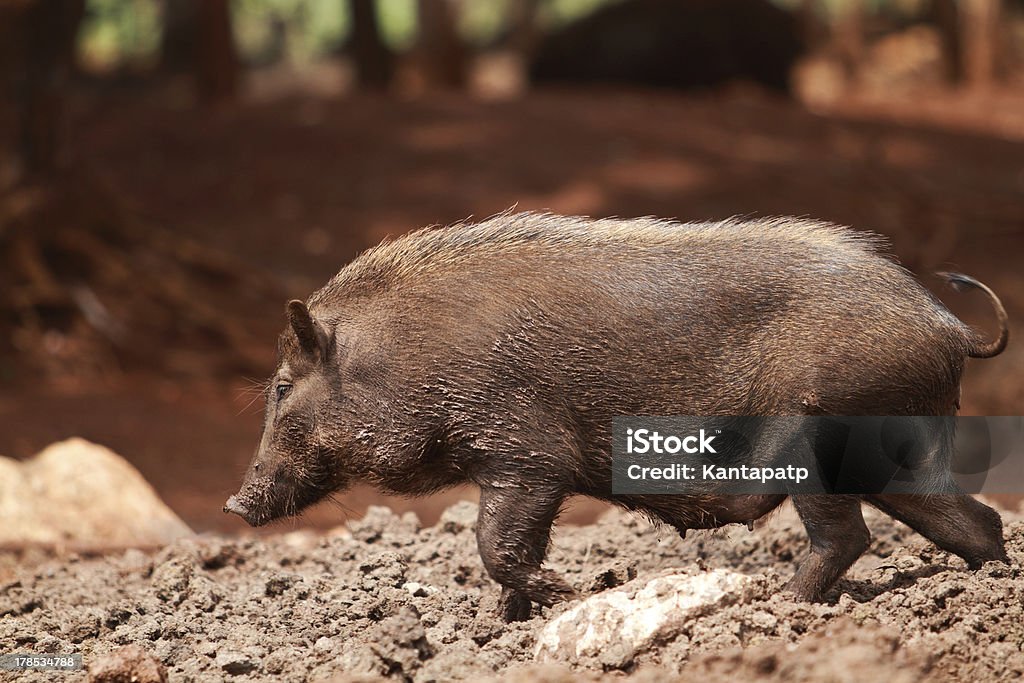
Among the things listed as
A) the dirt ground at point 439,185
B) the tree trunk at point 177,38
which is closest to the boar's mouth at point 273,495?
the dirt ground at point 439,185

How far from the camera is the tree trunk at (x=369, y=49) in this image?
16.8m

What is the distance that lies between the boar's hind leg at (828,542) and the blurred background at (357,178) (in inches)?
131

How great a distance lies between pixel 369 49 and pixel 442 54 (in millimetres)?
1022

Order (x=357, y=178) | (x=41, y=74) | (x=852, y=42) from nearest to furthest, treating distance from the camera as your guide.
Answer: (x=41, y=74) < (x=357, y=178) < (x=852, y=42)

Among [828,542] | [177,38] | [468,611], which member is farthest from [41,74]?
[177,38]

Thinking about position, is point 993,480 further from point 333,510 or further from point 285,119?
point 285,119

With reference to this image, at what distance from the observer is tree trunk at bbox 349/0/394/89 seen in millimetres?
16812

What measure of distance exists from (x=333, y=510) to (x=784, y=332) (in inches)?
180

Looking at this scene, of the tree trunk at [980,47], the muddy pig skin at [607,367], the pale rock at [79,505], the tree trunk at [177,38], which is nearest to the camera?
the muddy pig skin at [607,367]

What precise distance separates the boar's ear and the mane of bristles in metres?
0.28

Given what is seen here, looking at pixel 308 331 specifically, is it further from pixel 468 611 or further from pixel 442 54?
pixel 442 54

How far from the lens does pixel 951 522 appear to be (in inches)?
180

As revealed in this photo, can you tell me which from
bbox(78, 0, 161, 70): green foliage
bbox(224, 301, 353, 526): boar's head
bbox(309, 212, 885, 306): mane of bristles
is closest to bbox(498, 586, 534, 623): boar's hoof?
bbox(224, 301, 353, 526): boar's head

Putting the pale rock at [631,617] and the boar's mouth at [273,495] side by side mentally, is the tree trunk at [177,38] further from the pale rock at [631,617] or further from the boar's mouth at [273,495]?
the pale rock at [631,617]
